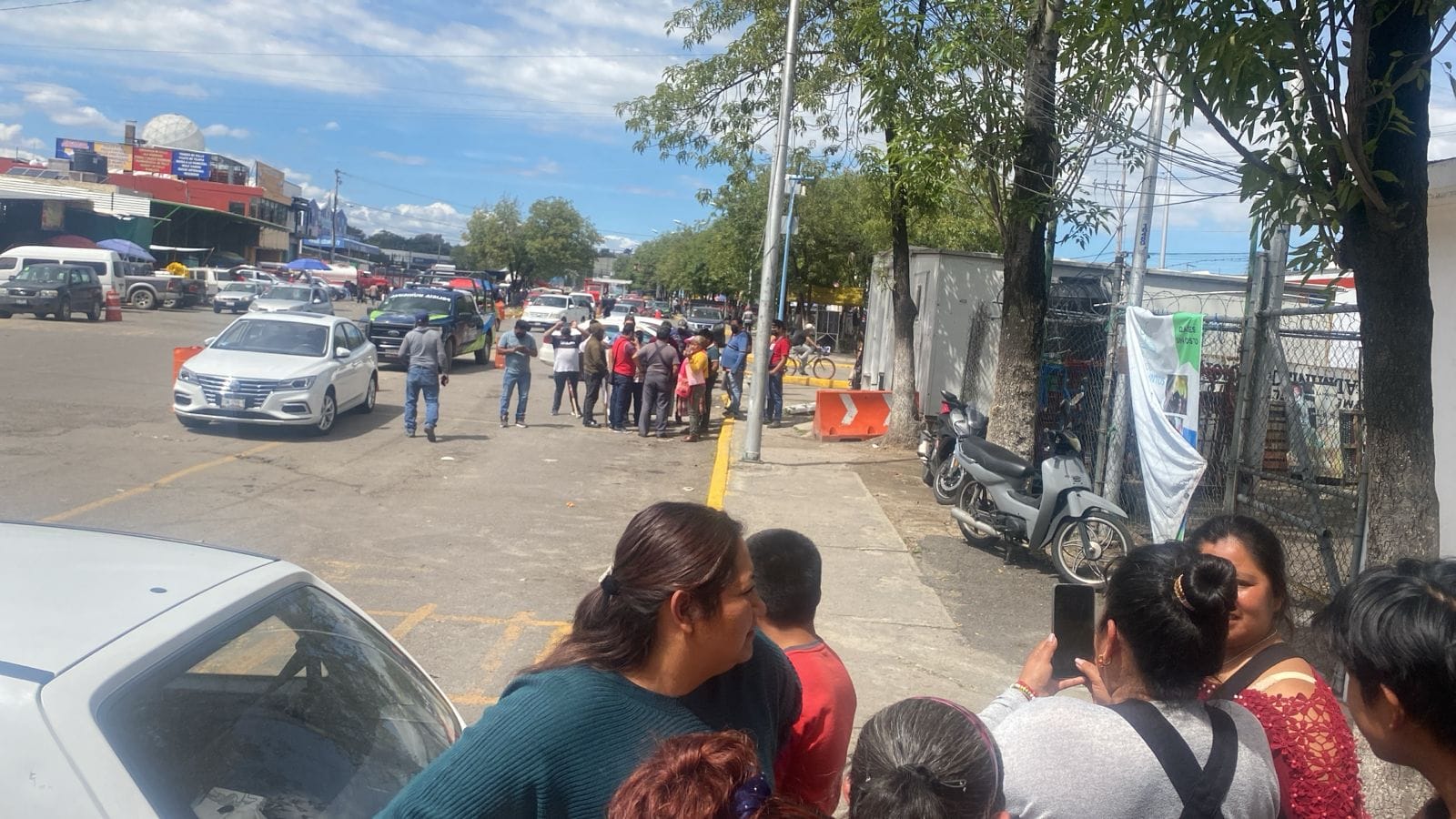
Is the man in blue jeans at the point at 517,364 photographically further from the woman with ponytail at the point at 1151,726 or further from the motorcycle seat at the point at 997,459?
the woman with ponytail at the point at 1151,726

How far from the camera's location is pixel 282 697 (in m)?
2.61

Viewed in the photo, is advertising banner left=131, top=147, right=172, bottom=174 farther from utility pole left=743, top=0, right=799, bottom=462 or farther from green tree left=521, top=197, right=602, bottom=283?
utility pole left=743, top=0, right=799, bottom=462

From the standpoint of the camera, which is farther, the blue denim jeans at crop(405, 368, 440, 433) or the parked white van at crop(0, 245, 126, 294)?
the parked white van at crop(0, 245, 126, 294)

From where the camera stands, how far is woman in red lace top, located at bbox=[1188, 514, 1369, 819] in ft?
7.77

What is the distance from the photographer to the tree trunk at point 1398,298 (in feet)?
14.4

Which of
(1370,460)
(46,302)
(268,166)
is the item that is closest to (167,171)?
(268,166)

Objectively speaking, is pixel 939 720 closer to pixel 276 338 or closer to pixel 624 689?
pixel 624 689

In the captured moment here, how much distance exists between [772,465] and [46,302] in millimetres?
25185

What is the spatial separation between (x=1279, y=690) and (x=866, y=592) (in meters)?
5.90

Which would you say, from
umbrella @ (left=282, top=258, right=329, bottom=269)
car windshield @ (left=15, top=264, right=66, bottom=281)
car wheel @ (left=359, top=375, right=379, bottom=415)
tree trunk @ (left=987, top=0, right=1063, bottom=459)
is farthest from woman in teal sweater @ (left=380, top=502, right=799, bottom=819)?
umbrella @ (left=282, top=258, right=329, bottom=269)

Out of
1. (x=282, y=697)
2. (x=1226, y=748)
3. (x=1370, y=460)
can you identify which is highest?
(x=1370, y=460)

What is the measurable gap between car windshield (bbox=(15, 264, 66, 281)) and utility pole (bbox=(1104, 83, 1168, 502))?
29.5 m

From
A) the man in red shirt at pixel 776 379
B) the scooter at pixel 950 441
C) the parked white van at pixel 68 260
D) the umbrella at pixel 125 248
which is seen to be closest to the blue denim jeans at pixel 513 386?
the man in red shirt at pixel 776 379

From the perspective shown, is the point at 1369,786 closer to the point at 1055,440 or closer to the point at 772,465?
the point at 1055,440
